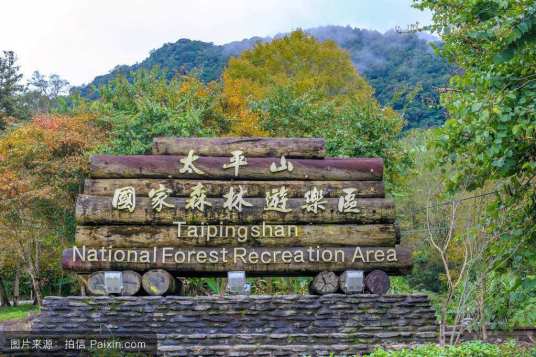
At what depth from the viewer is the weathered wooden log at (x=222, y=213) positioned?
10.6 meters

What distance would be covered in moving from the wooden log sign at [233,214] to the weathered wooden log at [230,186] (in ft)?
0.05

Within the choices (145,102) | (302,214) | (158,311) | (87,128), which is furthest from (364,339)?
(87,128)

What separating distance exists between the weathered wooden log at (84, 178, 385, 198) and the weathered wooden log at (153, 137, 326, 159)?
1.72ft

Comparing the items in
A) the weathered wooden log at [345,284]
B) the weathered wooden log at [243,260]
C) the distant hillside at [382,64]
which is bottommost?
the weathered wooden log at [345,284]

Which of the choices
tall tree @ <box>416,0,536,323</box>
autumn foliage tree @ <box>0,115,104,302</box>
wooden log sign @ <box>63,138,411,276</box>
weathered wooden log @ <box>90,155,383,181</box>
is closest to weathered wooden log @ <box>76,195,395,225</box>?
wooden log sign @ <box>63,138,411,276</box>

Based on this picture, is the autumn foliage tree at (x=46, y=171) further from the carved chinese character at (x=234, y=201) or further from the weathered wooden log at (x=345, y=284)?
the weathered wooden log at (x=345, y=284)

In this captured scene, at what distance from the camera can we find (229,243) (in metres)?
10.7

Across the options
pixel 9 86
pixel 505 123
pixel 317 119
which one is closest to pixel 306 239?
pixel 505 123

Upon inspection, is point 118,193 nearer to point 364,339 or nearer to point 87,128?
point 364,339

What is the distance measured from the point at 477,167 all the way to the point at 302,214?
12.9 ft

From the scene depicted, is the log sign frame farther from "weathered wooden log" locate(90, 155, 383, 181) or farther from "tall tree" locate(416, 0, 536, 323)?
"tall tree" locate(416, 0, 536, 323)

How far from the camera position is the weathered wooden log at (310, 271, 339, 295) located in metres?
10.7

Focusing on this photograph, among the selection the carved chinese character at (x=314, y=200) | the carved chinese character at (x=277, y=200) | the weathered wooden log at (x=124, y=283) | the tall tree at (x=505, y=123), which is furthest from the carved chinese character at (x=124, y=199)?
the tall tree at (x=505, y=123)

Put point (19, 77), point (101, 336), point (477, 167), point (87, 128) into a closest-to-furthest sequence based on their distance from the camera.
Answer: point (477, 167) → point (101, 336) → point (87, 128) → point (19, 77)
